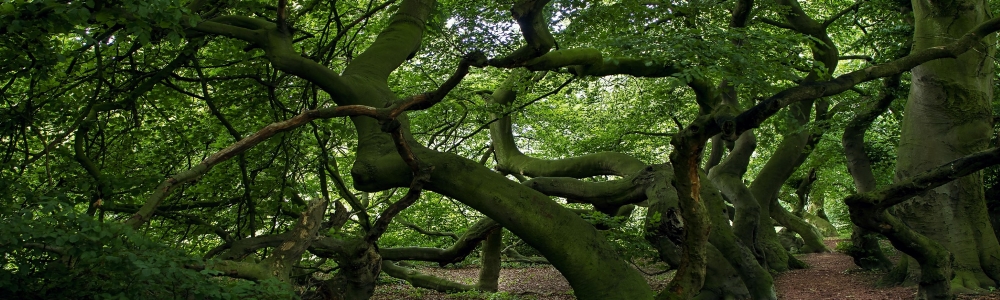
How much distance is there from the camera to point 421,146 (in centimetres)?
584

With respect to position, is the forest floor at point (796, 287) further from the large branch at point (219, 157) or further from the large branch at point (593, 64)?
the large branch at point (219, 157)

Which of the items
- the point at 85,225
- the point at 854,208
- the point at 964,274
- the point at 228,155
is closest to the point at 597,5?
the point at 854,208

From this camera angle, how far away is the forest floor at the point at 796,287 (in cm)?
895

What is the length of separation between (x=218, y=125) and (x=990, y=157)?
26.3ft

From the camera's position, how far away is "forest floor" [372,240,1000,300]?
29.4ft

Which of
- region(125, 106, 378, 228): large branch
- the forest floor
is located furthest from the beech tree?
the forest floor

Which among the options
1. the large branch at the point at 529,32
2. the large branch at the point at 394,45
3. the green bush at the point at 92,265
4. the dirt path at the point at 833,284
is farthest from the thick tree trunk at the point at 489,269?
the green bush at the point at 92,265

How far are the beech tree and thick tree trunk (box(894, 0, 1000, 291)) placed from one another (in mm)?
27

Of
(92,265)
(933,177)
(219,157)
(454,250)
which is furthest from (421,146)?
(933,177)

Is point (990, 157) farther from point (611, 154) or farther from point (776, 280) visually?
point (776, 280)

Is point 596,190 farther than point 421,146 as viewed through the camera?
Yes

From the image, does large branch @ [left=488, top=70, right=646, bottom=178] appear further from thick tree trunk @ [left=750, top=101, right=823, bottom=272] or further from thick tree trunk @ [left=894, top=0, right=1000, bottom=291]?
thick tree trunk @ [left=750, top=101, right=823, bottom=272]

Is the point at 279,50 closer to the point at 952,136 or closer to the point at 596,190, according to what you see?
the point at 596,190

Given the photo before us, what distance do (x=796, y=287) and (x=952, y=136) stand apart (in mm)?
3105
